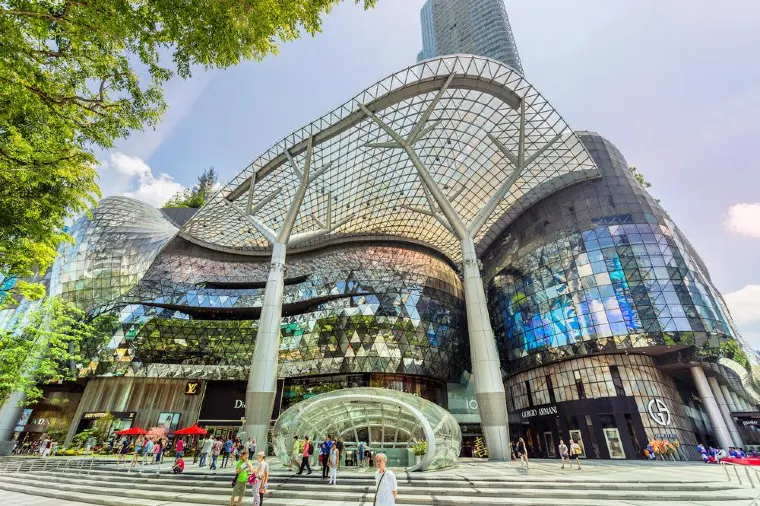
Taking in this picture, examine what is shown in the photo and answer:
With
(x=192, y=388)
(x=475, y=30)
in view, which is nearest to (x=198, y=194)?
(x=192, y=388)

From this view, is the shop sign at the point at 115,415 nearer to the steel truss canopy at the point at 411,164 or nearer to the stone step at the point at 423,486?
the steel truss canopy at the point at 411,164

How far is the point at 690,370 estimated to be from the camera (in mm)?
30703

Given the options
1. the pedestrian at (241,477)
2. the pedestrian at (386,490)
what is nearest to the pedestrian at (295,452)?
the pedestrian at (241,477)

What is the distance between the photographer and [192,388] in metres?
37.0

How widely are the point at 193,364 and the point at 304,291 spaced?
48.1 ft

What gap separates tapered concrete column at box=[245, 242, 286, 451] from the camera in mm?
22609

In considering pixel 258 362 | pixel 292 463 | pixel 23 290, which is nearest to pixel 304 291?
pixel 258 362

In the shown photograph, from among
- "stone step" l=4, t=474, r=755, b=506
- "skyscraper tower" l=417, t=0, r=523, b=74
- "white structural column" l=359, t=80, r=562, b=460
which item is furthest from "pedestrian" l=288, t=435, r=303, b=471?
"skyscraper tower" l=417, t=0, r=523, b=74

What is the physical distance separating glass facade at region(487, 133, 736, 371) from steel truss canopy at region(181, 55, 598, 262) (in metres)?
4.04

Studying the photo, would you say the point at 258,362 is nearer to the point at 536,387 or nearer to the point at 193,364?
the point at 193,364

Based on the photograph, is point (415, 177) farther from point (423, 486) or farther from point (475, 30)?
point (475, 30)

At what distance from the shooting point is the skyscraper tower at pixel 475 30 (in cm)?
9594

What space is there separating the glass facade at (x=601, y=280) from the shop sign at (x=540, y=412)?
4.24 metres

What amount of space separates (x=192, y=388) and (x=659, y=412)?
45010 millimetres
